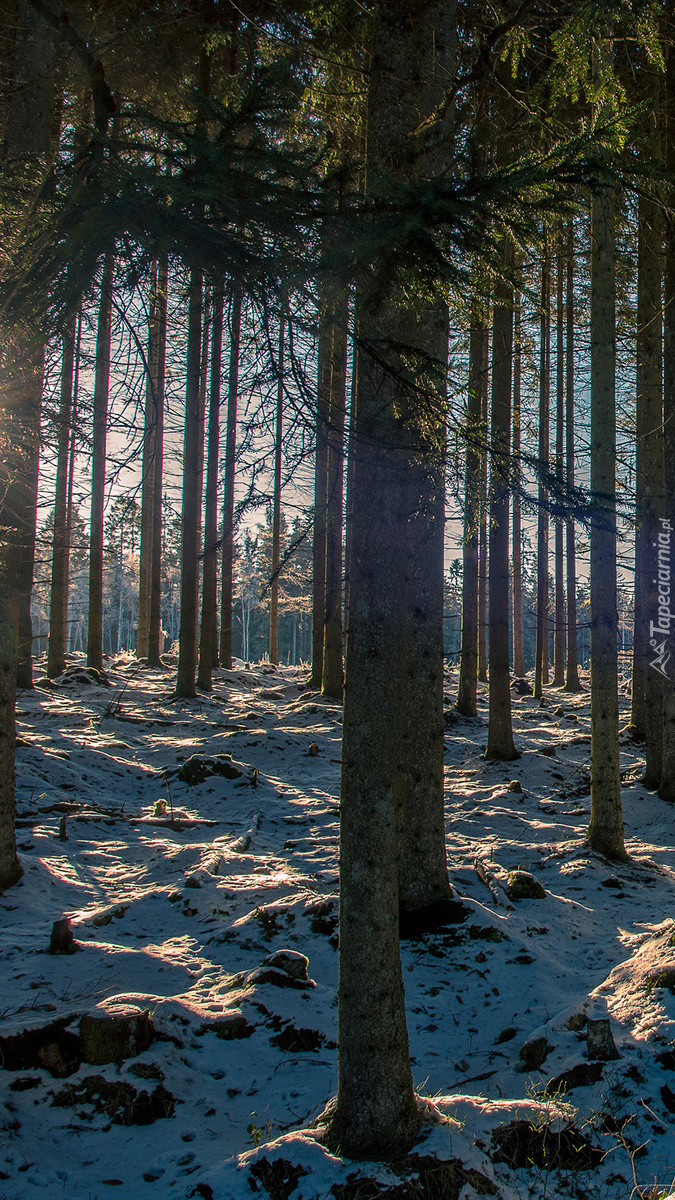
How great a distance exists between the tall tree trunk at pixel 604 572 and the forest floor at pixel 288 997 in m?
0.64

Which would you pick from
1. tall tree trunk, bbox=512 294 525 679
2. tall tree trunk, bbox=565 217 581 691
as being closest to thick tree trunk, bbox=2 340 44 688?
tall tree trunk, bbox=512 294 525 679

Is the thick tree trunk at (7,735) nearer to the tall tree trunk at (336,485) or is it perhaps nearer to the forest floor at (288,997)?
the forest floor at (288,997)

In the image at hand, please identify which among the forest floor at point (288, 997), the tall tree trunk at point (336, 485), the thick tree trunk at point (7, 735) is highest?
the tall tree trunk at point (336, 485)

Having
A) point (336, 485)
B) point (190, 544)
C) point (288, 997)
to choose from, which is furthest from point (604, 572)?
point (190, 544)

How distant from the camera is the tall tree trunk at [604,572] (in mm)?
6895

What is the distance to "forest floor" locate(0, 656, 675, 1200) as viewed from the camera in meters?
2.92

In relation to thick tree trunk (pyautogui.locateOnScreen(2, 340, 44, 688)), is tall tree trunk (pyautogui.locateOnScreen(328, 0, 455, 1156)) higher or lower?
lower

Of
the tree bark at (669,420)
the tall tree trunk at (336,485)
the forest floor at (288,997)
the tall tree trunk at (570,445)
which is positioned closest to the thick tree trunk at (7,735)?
the forest floor at (288,997)

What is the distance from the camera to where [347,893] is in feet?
9.88

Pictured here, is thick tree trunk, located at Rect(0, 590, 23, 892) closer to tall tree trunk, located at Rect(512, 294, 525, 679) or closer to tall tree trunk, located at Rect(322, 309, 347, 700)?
tall tree trunk, located at Rect(322, 309, 347, 700)

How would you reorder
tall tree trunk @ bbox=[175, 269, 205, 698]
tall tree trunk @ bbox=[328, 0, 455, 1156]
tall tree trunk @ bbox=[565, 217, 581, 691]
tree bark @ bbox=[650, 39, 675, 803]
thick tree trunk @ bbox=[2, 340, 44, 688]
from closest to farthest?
tall tree trunk @ bbox=[328, 0, 455, 1156]
thick tree trunk @ bbox=[2, 340, 44, 688]
tree bark @ bbox=[650, 39, 675, 803]
tall tree trunk @ bbox=[175, 269, 205, 698]
tall tree trunk @ bbox=[565, 217, 581, 691]

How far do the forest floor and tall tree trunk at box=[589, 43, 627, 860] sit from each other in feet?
2.11

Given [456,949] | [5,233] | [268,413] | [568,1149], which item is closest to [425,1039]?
[456,949]

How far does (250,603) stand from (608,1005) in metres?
56.6
